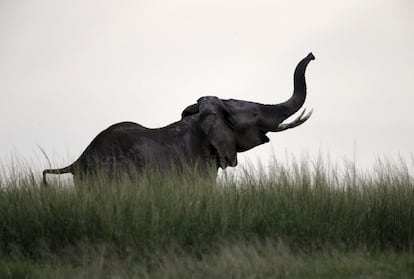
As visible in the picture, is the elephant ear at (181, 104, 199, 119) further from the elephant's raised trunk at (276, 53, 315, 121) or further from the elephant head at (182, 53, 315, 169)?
the elephant's raised trunk at (276, 53, 315, 121)

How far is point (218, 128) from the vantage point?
41.9 feet

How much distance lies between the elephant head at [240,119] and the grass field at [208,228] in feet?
3.35

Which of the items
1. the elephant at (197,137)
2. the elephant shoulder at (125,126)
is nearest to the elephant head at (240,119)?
the elephant at (197,137)

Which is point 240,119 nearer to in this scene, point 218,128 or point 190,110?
point 218,128

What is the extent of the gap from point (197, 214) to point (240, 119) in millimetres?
3190

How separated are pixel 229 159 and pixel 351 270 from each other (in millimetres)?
4480

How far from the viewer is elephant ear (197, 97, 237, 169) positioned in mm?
12703

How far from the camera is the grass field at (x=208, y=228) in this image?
886 centimetres

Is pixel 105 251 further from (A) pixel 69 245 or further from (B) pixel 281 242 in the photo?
(B) pixel 281 242

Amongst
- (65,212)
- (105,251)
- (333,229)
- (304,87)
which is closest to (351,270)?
(333,229)

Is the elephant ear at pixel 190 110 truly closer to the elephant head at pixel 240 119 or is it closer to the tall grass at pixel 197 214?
the elephant head at pixel 240 119

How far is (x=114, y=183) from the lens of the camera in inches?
434

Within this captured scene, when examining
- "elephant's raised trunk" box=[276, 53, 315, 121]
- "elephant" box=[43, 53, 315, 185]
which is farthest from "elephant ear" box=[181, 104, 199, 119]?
"elephant's raised trunk" box=[276, 53, 315, 121]

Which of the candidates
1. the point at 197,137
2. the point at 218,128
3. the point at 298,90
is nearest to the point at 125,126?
the point at 197,137
